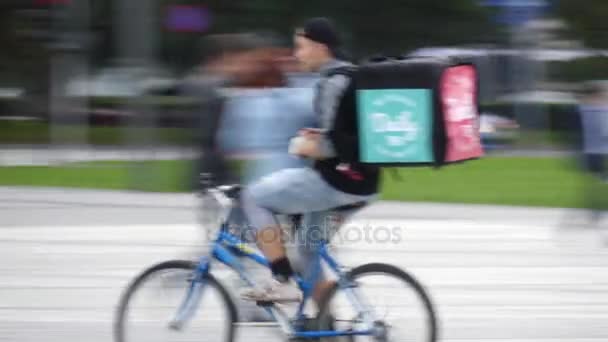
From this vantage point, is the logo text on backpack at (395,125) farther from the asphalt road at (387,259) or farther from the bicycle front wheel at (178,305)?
the bicycle front wheel at (178,305)

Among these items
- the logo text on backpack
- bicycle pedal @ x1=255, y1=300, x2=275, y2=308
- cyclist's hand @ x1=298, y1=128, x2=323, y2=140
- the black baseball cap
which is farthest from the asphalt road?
the black baseball cap

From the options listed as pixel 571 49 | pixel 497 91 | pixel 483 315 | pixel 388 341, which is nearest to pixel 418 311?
pixel 388 341

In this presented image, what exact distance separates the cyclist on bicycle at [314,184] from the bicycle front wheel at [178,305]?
0.14 m

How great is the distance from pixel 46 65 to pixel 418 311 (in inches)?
932

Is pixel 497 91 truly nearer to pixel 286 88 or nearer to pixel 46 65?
pixel 46 65

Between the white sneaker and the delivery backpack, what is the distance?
0.63 metres

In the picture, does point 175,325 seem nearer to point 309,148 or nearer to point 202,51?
point 309,148

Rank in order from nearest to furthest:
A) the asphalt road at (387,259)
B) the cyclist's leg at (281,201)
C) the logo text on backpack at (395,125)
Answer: the logo text on backpack at (395,125) < the cyclist's leg at (281,201) < the asphalt road at (387,259)

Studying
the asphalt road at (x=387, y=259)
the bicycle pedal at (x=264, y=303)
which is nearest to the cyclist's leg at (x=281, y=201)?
the bicycle pedal at (x=264, y=303)

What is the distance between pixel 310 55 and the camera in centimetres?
620

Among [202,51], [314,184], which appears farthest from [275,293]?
[202,51]

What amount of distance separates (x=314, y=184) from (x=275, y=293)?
49 cm

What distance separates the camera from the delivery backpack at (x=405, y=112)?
5973 mm

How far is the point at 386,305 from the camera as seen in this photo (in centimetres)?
622
